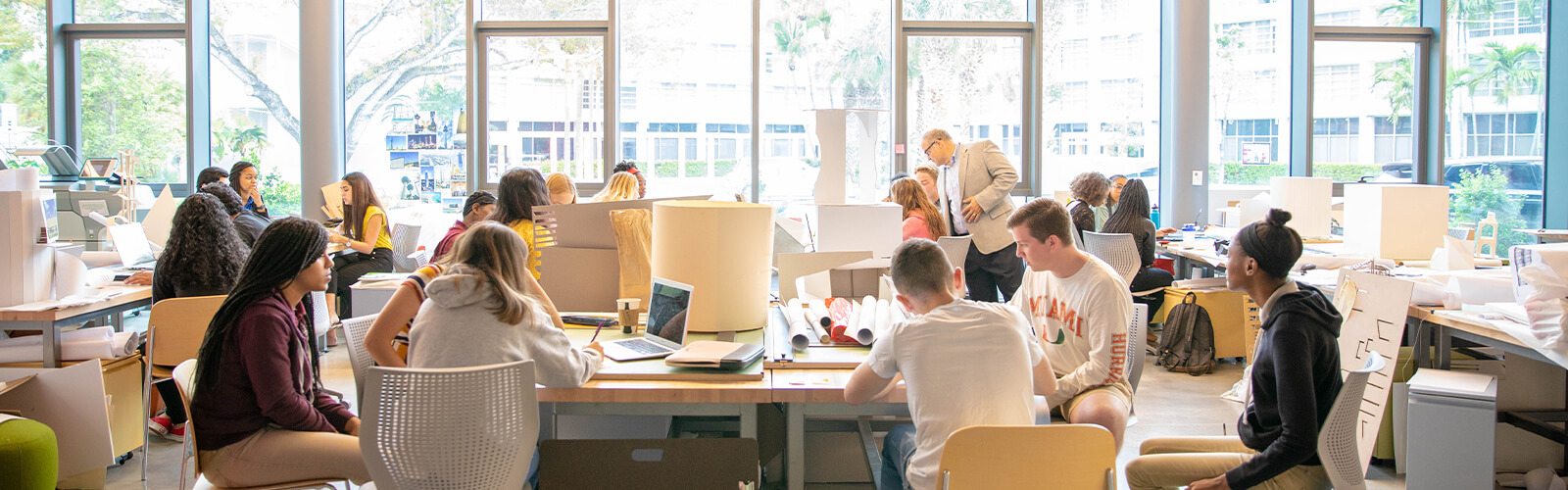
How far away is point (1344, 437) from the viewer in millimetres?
2266

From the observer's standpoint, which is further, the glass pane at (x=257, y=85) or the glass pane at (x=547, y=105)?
the glass pane at (x=257, y=85)

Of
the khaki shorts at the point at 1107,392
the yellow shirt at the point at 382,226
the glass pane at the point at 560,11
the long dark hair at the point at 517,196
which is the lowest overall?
the khaki shorts at the point at 1107,392

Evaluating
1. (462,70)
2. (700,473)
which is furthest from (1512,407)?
(462,70)

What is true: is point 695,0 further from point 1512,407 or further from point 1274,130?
point 1512,407

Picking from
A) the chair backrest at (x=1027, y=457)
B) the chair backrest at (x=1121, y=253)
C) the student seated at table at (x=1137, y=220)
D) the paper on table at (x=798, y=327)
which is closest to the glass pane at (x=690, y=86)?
the student seated at table at (x=1137, y=220)

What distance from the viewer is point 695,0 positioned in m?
8.30

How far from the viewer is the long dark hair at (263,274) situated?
8.24ft

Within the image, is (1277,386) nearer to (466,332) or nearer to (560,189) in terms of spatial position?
(466,332)

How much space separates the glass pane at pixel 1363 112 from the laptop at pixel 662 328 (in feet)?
24.0

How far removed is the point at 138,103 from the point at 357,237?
12.3 feet

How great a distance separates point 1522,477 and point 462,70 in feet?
24.4

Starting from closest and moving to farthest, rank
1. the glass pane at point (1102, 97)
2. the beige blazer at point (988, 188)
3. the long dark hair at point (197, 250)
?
the long dark hair at point (197, 250), the beige blazer at point (988, 188), the glass pane at point (1102, 97)

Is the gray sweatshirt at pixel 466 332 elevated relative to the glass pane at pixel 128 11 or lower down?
lower down

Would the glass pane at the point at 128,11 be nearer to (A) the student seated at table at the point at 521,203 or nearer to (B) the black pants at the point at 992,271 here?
(A) the student seated at table at the point at 521,203
